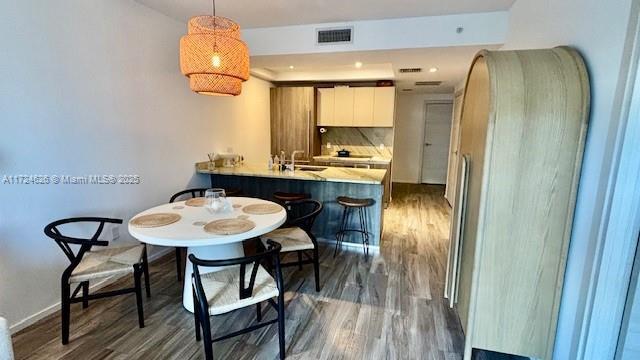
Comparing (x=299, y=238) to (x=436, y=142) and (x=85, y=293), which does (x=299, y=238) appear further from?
(x=436, y=142)

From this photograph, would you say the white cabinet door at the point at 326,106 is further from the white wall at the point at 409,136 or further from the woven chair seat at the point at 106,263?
the woven chair seat at the point at 106,263

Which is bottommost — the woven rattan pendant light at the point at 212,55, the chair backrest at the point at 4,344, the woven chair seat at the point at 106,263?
the woven chair seat at the point at 106,263

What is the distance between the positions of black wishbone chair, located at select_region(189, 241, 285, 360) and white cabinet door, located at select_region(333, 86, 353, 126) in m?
4.25

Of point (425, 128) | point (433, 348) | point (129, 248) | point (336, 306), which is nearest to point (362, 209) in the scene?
point (336, 306)

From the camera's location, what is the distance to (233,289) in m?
1.82

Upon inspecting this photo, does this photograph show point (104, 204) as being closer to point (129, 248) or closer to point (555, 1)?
point (129, 248)

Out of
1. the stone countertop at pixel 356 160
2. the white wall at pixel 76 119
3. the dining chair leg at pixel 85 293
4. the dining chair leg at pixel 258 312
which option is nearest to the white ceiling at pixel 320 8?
the white wall at pixel 76 119

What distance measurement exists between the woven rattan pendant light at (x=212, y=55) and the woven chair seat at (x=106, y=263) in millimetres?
1280

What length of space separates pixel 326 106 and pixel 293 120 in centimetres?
69

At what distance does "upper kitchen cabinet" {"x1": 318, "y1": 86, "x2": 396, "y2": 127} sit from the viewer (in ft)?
18.4

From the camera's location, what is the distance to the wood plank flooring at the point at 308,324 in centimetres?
196

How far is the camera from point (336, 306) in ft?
Answer: 8.11

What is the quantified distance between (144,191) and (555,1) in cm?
362

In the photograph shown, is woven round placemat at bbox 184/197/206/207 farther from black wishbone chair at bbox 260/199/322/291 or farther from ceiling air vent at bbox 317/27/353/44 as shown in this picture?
ceiling air vent at bbox 317/27/353/44
